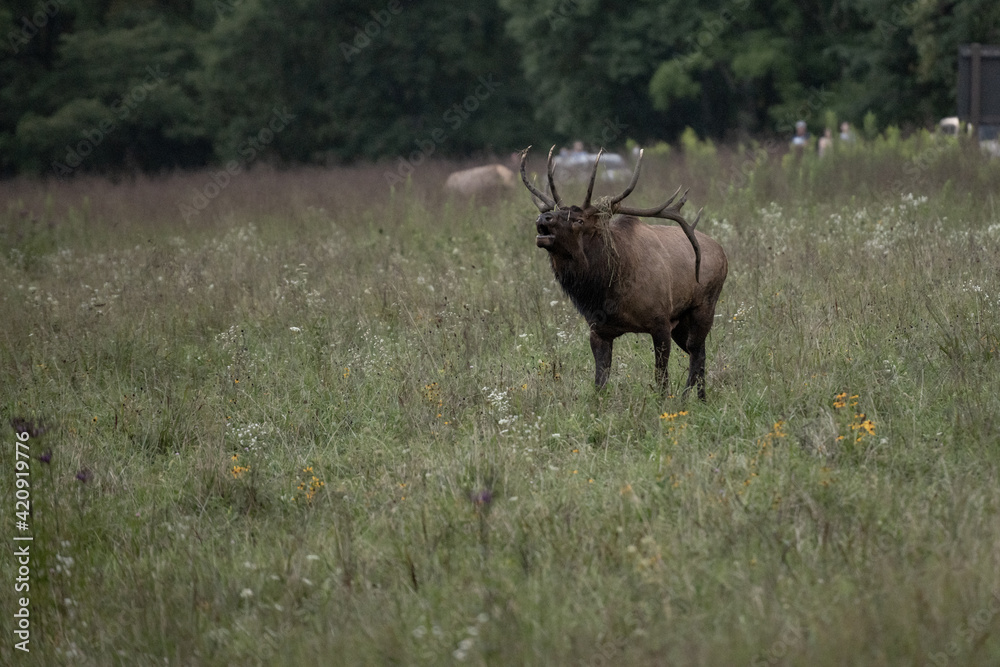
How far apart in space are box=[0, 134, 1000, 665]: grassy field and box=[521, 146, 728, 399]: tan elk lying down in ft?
0.96

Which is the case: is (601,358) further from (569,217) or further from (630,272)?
(569,217)

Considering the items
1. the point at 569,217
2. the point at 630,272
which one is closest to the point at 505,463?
→ the point at 569,217

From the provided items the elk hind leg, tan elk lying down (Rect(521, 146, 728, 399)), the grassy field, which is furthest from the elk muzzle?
the elk hind leg

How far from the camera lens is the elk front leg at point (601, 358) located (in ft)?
21.2

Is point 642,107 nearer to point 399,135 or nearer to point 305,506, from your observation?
point 399,135

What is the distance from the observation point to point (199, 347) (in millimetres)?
8516

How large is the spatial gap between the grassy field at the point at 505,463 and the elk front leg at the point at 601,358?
7.9 inches

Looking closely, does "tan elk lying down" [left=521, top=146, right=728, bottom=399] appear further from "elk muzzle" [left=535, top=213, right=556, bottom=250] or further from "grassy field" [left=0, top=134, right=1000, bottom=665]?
"grassy field" [left=0, top=134, right=1000, bottom=665]

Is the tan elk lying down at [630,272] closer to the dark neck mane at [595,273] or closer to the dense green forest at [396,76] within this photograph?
the dark neck mane at [595,273]

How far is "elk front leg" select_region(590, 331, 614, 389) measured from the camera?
6.46 m

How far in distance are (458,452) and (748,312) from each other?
10.1ft

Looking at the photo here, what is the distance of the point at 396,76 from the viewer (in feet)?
115

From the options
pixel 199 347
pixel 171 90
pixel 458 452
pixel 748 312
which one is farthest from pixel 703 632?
pixel 171 90

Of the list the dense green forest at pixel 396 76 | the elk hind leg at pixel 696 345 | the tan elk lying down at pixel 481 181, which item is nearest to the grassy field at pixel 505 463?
the elk hind leg at pixel 696 345
